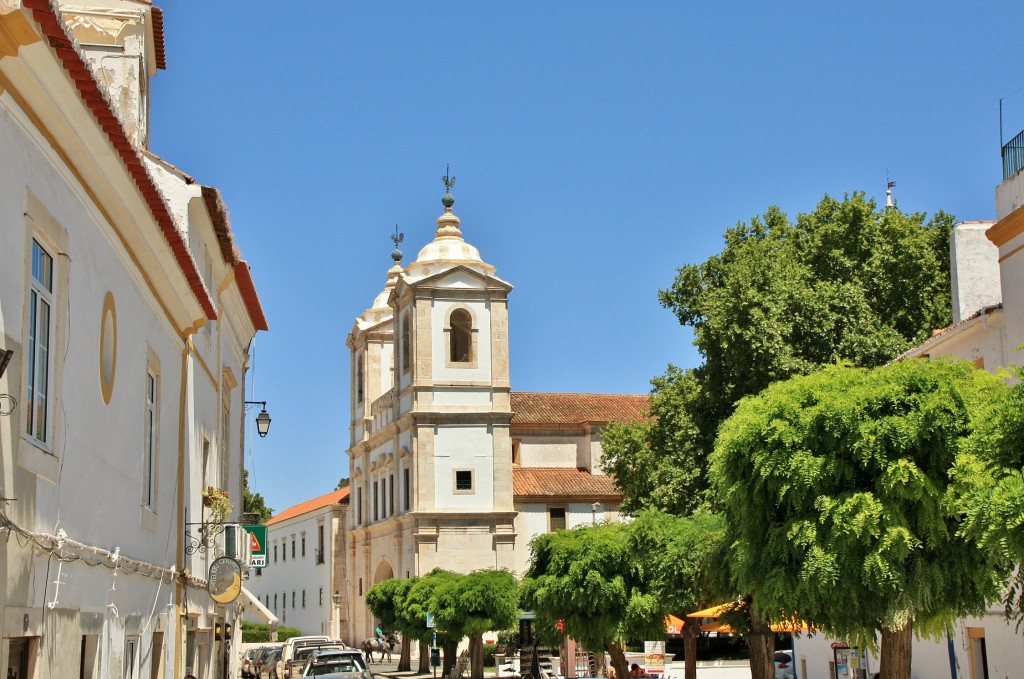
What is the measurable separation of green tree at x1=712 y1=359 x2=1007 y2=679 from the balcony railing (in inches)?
201

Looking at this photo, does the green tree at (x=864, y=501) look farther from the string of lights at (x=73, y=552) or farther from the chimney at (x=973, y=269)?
the chimney at (x=973, y=269)

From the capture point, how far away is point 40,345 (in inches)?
343

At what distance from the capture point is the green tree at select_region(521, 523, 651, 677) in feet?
105

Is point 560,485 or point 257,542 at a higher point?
point 560,485

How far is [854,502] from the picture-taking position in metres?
18.6

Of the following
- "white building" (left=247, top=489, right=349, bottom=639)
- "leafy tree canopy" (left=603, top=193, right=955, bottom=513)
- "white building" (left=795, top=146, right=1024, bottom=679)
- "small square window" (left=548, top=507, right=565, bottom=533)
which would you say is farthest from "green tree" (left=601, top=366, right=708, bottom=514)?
"white building" (left=247, top=489, right=349, bottom=639)

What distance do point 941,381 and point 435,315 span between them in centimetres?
4324

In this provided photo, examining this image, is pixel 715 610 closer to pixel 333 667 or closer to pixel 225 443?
pixel 333 667

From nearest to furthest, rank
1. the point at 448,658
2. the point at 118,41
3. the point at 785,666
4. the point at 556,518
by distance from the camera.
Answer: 1. the point at 118,41
2. the point at 785,666
3. the point at 448,658
4. the point at 556,518

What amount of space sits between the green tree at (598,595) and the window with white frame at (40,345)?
23.3 metres

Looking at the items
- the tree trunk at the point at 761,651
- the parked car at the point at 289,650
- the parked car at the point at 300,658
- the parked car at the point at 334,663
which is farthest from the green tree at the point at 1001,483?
the parked car at the point at 289,650

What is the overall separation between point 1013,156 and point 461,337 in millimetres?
41508

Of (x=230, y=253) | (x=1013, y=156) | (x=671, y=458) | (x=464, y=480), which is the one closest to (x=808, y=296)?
(x=671, y=458)

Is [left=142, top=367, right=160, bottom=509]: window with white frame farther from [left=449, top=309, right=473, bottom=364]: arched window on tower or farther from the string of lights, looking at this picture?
[left=449, top=309, right=473, bottom=364]: arched window on tower
